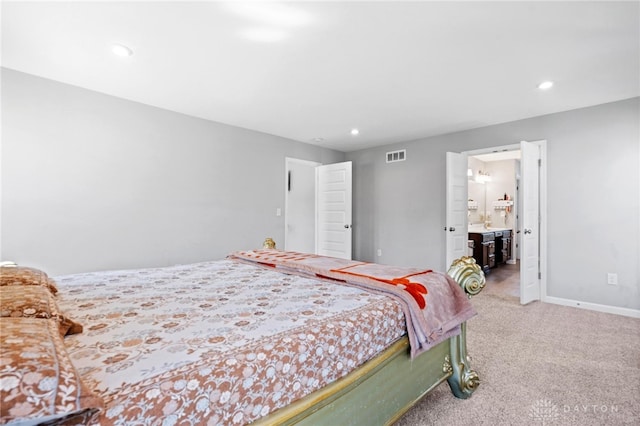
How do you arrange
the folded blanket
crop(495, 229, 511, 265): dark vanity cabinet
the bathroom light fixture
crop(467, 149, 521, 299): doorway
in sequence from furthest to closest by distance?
the bathroom light fixture
crop(467, 149, 521, 299): doorway
crop(495, 229, 511, 265): dark vanity cabinet
the folded blanket

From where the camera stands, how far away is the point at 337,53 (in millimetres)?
2455

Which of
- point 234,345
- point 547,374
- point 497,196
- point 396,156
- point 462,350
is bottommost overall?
point 547,374

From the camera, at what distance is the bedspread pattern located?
0.77 metres

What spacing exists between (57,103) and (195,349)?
3.34 meters

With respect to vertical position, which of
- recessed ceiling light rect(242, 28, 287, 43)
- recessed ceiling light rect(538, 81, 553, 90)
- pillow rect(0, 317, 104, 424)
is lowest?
pillow rect(0, 317, 104, 424)

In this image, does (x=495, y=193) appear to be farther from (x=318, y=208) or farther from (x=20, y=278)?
(x=20, y=278)

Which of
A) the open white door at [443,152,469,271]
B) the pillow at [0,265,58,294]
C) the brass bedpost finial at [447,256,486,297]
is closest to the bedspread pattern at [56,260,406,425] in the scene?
the pillow at [0,265,58,294]

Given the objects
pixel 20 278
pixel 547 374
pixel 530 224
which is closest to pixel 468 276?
pixel 547 374

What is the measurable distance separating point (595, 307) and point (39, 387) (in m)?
4.82

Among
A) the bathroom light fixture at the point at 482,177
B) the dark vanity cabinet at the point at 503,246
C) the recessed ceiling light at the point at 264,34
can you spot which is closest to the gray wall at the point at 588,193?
the dark vanity cabinet at the point at 503,246

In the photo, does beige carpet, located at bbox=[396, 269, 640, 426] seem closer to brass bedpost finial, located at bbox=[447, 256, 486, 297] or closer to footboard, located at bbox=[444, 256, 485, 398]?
footboard, located at bbox=[444, 256, 485, 398]

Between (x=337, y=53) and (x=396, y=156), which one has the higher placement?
(x=337, y=53)

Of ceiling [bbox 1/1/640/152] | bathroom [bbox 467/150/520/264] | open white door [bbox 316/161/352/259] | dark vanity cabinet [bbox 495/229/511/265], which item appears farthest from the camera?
bathroom [bbox 467/150/520/264]

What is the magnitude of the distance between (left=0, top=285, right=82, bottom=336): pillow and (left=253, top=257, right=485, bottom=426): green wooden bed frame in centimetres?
70
